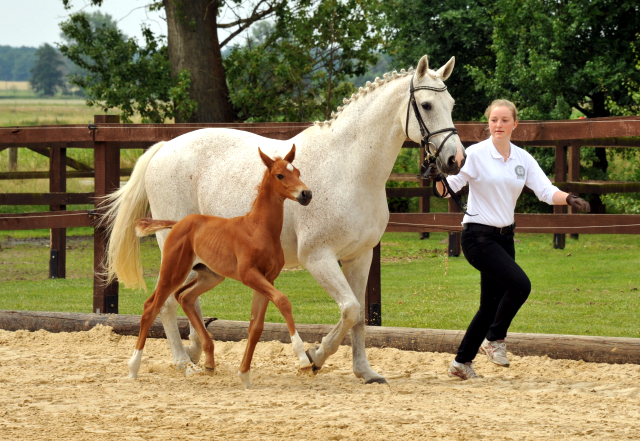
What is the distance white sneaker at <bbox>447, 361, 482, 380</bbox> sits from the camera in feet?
A: 15.3

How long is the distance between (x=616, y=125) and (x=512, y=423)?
111 inches

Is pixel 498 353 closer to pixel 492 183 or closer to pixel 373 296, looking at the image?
pixel 492 183

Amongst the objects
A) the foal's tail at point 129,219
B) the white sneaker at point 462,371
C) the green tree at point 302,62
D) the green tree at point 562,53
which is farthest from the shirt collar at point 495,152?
the green tree at point 562,53

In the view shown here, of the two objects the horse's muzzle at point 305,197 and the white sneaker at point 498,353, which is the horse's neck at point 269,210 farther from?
the white sneaker at point 498,353

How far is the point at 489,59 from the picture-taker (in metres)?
17.5

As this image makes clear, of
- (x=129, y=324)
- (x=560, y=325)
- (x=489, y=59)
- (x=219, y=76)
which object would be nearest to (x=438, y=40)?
(x=489, y=59)

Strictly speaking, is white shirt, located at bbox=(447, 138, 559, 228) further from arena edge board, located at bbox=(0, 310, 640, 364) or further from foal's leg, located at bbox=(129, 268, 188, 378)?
foal's leg, located at bbox=(129, 268, 188, 378)

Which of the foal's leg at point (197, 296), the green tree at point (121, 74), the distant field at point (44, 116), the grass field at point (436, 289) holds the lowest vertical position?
the grass field at point (436, 289)

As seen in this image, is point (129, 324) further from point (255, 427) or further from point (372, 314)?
point (255, 427)

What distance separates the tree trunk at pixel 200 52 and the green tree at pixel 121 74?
0.29 meters

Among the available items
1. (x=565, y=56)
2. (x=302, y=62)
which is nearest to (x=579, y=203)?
(x=302, y=62)

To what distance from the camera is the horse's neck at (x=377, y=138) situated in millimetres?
4504

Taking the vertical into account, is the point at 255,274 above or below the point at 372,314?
above

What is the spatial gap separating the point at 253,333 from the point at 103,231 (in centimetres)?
264
